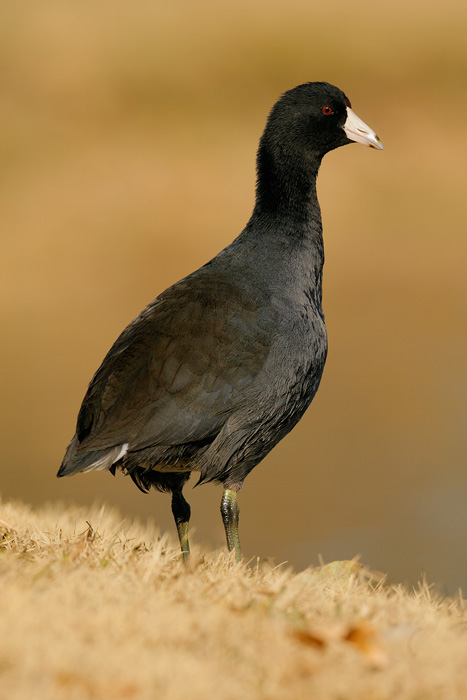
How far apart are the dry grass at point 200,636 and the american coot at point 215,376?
2.62 feet

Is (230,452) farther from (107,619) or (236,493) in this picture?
(107,619)

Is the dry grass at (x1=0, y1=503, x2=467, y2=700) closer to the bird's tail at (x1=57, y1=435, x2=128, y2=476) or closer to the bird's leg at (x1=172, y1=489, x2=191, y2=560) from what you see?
the bird's tail at (x1=57, y1=435, x2=128, y2=476)

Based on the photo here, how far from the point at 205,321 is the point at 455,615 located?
186 cm

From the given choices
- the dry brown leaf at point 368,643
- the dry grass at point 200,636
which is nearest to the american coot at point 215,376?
the dry grass at point 200,636

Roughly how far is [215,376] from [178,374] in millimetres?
192

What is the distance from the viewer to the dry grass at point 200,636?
6.57 ft

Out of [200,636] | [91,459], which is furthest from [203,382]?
[200,636]

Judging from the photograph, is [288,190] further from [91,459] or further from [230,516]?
[91,459]

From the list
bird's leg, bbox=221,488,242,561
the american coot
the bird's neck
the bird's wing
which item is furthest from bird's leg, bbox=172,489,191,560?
the bird's neck

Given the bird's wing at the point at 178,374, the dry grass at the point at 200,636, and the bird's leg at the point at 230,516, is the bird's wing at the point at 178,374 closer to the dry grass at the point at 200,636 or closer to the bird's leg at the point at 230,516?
the bird's leg at the point at 230,516

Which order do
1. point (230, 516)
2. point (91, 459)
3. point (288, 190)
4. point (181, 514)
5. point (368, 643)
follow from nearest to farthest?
point (368, 643) < point (91, 459) < point (230, 516) < point (181, 514) < point (288, 190)

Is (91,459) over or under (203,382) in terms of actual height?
under

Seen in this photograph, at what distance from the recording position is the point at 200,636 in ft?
7.63

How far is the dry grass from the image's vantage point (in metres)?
2.00
